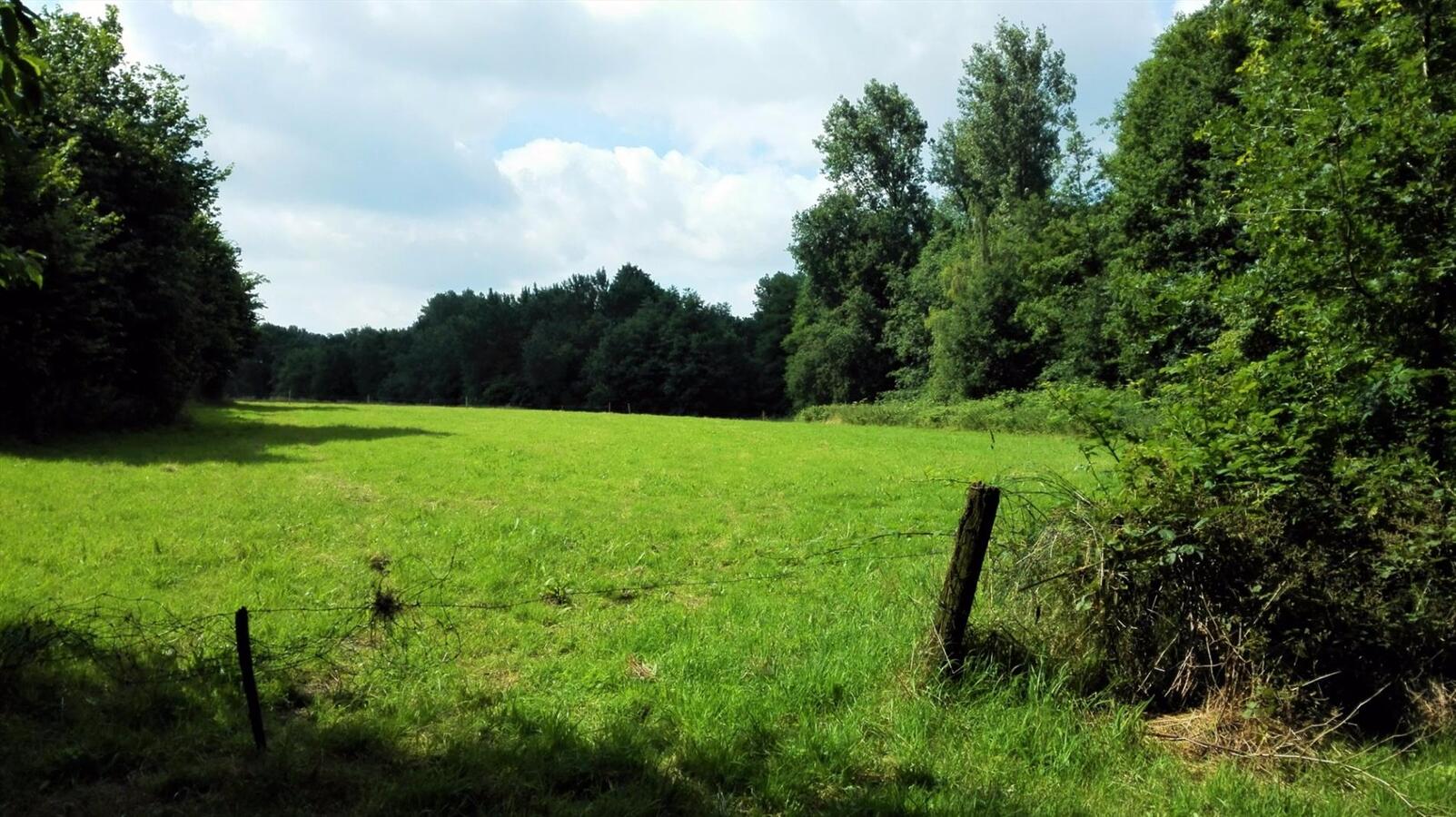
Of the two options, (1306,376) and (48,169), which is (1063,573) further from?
(48,169)

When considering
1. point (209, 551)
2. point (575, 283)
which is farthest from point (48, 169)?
point (575, 283)

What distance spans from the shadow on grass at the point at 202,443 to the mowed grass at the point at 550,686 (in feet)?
21.2

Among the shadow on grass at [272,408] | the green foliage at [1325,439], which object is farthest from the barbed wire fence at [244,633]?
the shadow on grass at [272,408]

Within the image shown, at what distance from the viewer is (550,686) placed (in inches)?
235

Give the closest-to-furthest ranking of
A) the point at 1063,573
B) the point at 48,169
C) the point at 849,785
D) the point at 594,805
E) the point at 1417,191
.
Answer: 1. the point at 594,805
2. the point at 849,785
3. the point at 1063,573
4. the point at 1417,191
5. the point at 48,169

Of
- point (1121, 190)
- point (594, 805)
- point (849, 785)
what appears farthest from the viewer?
point (1121, 190)

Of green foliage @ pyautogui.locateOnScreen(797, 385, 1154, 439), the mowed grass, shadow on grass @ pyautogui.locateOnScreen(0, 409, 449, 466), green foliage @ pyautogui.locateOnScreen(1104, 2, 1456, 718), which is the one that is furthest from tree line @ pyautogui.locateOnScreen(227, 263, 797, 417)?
green foliage @ pyautogui.locateOnScreen(1104, 2, 1456, 718)

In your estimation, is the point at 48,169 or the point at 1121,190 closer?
the point at 48,169

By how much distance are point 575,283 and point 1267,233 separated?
112405mm

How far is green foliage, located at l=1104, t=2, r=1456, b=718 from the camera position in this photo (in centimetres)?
510

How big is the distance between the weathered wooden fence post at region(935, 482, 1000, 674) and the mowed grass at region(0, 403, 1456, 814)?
233mm

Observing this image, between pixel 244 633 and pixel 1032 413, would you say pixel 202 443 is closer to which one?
pixel 244 633

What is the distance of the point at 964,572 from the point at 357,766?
12.5ft

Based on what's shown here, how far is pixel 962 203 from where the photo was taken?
58594 mm
